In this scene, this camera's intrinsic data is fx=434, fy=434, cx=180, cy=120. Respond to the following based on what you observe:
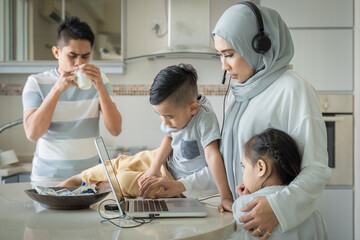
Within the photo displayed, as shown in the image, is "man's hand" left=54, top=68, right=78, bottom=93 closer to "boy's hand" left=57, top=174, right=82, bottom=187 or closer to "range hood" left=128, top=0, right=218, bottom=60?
"boy's hand" left=57, top=174, right=82, bottom=187

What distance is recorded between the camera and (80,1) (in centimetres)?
360

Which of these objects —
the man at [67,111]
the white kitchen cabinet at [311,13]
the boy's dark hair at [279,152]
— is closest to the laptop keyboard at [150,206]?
the boy's dark hair at [279,152]

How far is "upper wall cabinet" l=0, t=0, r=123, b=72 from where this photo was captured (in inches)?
139

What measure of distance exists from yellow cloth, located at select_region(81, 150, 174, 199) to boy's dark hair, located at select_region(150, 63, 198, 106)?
0.86 feet

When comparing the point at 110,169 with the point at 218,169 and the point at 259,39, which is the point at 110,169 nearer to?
the point at 218,169

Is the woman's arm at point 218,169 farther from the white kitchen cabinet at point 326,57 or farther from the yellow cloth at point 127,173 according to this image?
the white kitchen cabinet at point 326,57

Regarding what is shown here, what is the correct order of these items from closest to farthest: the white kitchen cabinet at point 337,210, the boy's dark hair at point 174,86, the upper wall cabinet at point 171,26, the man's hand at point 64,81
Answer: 1. the boy's dark hair at point 174,86
2. the man's hand at point 64,81
3. the white kitchen cabinet at point 337,210
4. the upper wall cabinet at point 171,26

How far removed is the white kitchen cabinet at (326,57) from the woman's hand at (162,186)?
6.96ft

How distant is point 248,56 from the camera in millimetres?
1363

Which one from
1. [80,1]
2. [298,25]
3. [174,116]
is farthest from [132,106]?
[174,116]

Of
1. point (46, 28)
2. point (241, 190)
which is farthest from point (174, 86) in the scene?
point (46, 28)

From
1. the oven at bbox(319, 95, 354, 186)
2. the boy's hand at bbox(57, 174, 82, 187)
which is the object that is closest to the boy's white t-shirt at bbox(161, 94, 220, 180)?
the boy's hand at bbox(57, 174, 82, 187)

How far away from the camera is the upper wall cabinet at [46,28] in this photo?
354cm

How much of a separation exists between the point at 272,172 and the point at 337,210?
7.27ft
